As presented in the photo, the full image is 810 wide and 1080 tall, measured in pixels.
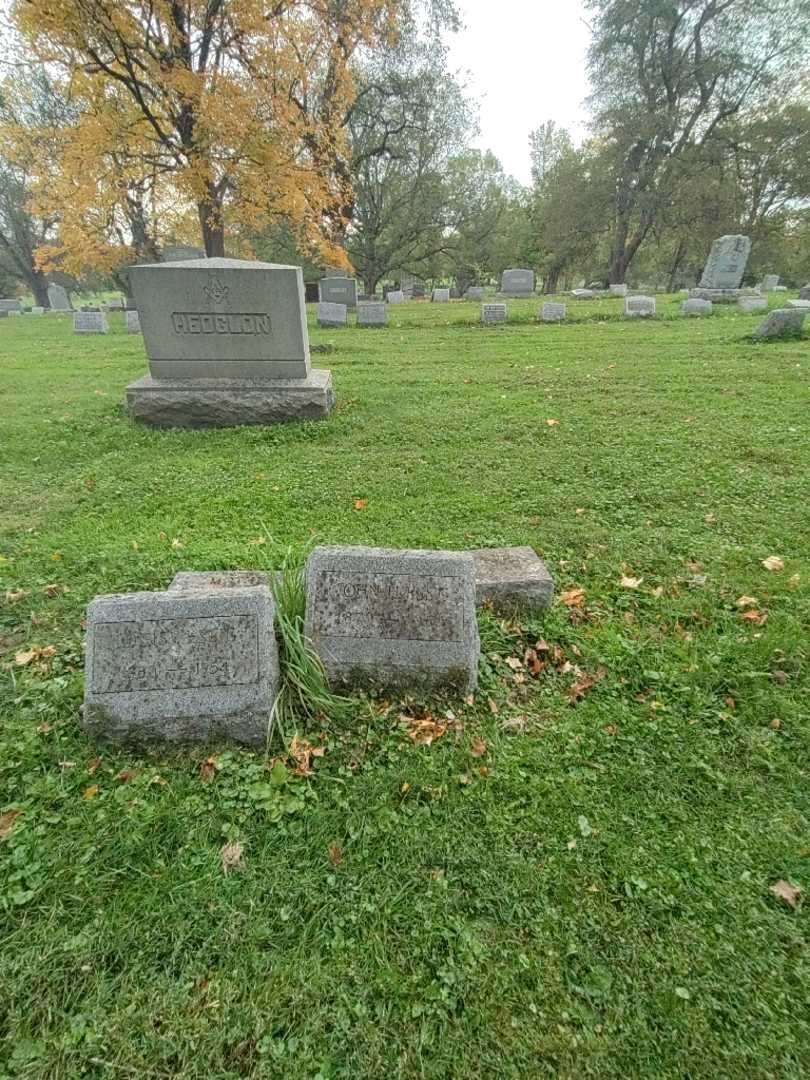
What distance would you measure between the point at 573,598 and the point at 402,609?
126 cm

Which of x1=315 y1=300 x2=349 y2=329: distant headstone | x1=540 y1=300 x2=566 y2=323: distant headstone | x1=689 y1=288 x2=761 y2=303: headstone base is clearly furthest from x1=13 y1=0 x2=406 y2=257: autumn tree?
x1=689 y1=288 x2=761 y2=303: headstone base

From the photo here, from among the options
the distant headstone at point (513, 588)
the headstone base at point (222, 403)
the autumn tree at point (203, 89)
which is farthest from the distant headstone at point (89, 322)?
the distant headstone at point (513, 588)

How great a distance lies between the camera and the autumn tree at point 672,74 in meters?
24.0

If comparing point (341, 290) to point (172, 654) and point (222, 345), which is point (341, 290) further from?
point (172, 654)

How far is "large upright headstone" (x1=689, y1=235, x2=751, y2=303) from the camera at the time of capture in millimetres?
17703

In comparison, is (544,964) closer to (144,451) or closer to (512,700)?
(512,700)

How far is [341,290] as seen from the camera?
21.1 metres

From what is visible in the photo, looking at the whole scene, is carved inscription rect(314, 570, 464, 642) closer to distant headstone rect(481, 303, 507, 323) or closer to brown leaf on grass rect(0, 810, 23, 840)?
brown leaf on grass rect(0, 810, 23, 840)

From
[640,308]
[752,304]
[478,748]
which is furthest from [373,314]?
[478,748]

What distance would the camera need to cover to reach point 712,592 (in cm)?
321

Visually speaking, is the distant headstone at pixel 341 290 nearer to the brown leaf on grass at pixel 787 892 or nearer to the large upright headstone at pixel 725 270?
the large upright headstone at pixel 725 270

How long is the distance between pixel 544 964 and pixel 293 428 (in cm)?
568

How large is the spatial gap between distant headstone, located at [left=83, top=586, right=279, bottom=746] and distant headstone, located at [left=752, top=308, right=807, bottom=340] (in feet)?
39.2

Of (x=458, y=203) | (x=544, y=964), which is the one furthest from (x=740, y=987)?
(x=458, y=203)
